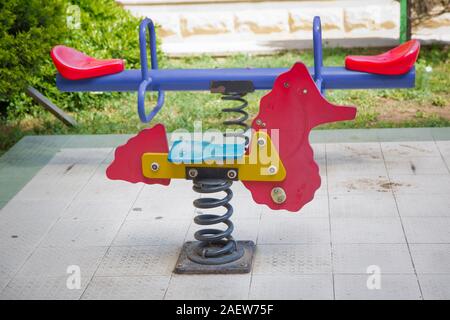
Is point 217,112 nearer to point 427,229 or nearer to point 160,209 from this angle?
point 160,209

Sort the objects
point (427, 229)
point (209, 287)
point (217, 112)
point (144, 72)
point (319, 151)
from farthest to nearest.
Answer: point (217, 112)
point (319, 151)
point (144, 72)
point (427, 229)
point (209, 287)

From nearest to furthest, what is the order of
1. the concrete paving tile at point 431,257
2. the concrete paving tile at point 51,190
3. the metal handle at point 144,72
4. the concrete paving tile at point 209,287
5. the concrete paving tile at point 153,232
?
1. the concrete paving tile at point 209,287
2. the concrete paving tile at point 431,257
3. the concrete paving tile at point 153,232
4. the metal handle at point 144,72
5. the concrete paving tile at point 51,190

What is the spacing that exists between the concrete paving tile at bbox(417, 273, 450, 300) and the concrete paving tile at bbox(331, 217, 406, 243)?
573mm

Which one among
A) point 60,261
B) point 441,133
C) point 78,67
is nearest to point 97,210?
point 60,261

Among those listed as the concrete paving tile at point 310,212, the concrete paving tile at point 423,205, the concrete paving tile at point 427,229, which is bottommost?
the concrete paving tile at point 423,205

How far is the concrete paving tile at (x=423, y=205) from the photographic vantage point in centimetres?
589

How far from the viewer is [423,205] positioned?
606cm

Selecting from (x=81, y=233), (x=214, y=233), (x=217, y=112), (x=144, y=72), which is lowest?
(x=217, y=112)

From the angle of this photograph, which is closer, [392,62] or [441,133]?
[392,62]

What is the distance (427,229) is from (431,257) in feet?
1.56

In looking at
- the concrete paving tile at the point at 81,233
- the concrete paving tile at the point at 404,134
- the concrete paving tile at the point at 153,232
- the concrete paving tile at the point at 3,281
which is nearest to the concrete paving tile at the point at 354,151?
the concrete paving tile at the point at 404,134

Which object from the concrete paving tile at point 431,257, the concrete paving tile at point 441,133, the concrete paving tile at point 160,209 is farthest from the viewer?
the concrete paving tile at point 441,133

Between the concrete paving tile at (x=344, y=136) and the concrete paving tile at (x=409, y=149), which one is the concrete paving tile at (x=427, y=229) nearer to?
the concrete paving tile at (x=409, y=149)

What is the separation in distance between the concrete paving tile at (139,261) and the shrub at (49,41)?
104 inches
